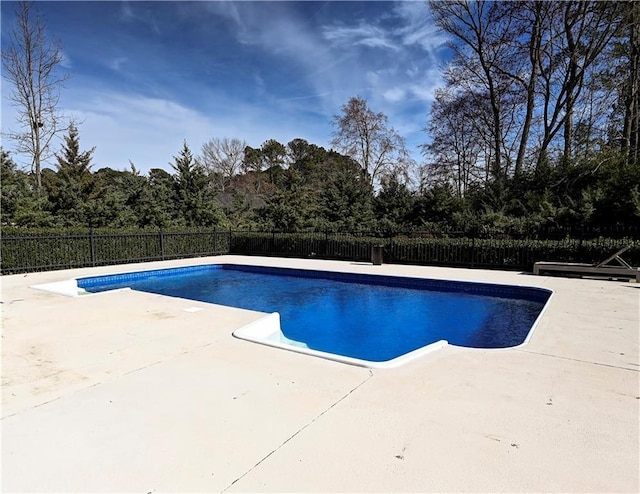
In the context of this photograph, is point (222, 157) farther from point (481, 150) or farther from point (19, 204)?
point (481, 150)

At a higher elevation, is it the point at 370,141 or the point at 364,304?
the point at 370,141

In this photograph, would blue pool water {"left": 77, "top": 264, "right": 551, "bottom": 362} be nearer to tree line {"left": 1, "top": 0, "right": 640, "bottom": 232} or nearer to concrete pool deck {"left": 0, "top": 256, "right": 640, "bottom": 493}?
concrete pool deck {"left": 0, "top": 256, "right": 640, "bottom": 493}

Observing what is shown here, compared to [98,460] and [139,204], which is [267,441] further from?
[139,204]

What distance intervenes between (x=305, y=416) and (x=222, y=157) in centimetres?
3355

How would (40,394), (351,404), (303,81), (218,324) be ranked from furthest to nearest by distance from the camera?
(303,81)
(218,324)
(40,394)
(351,404)

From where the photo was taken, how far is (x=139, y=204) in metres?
17.4

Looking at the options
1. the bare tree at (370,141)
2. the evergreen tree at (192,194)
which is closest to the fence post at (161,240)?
the evergreen tree at (192,194)

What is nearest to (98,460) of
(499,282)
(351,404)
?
(351,404)

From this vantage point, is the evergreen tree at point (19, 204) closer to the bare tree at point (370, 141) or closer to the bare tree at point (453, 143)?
the bare tree at point (370, 141)

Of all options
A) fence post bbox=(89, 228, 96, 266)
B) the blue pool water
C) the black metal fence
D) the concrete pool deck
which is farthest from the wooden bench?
fence post bbox=(89, 228, 96, 266)

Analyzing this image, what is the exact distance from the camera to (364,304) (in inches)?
326

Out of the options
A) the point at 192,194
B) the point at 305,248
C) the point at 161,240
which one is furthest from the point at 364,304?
the point at 192,194

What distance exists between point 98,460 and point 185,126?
1998 centimetres

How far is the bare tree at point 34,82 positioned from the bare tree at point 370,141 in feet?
49.0
